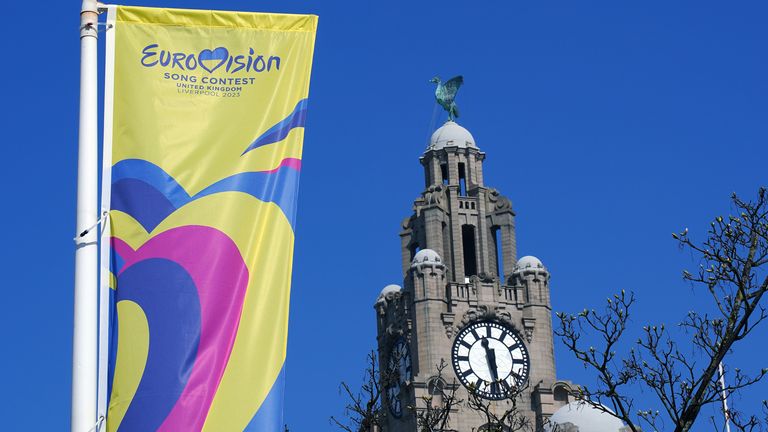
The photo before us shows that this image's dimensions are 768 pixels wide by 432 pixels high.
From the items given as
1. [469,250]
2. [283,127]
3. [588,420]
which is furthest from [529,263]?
[283,127]

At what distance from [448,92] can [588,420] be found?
103 feet

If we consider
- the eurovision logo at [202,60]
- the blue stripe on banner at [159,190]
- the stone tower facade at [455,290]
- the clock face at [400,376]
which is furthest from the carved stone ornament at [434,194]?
the blue stripe on banner at [159,190]

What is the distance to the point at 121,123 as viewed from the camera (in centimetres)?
1239

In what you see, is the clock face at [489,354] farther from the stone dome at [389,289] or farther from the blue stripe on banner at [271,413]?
the blue stripe on banner at [271,413]

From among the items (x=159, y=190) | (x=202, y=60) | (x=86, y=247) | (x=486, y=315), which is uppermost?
(x=486, y=315)

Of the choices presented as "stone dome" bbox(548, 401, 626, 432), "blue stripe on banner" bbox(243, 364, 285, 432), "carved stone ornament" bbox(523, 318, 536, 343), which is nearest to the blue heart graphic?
"blue stripe on banner" bbox(243, 364, 285, 432)

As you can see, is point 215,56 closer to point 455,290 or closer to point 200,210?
point 200,210

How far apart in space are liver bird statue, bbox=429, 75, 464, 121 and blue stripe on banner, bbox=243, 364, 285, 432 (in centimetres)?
9466

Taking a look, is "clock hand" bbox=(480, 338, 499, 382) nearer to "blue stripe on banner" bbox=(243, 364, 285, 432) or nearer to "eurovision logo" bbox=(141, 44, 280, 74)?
"eurovision logo" bbox=(141, 44, 280, 74)

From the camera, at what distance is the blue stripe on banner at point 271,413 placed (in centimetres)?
1178

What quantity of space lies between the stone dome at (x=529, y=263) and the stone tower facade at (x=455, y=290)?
0.07 meters

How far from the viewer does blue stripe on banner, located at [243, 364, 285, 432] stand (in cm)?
1178

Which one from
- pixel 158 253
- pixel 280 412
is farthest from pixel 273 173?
pixel 280 412

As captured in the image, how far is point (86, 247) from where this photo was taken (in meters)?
11.8
